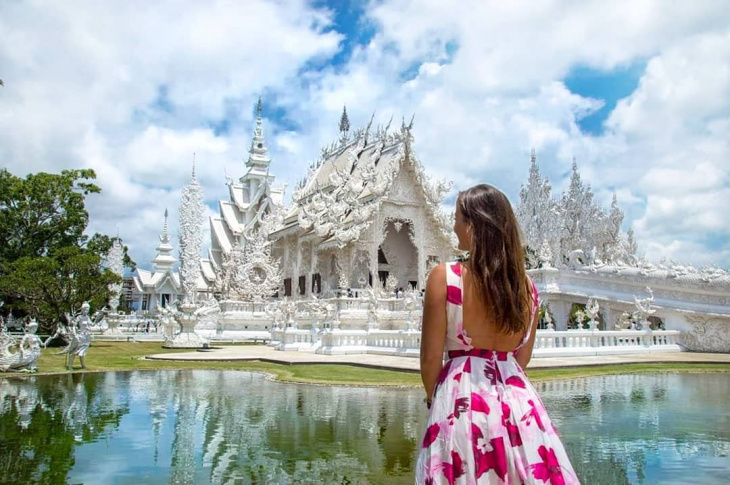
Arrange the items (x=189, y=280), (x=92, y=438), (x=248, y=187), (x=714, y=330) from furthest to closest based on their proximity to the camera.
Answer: (x=248, y=187), (x=189, y=280), (x=714, y=330), (x=92, y=438)

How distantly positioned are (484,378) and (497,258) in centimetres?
41

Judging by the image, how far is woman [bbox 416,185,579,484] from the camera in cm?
198

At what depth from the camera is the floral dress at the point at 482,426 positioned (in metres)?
1.97

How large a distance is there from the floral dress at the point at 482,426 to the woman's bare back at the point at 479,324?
20 millimetres

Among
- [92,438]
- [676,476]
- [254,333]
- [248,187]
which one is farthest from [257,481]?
[248,187]

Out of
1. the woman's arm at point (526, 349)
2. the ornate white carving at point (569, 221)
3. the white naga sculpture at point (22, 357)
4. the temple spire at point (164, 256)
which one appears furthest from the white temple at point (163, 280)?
the woman's arm at point (526, 349)

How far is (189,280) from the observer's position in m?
35.1

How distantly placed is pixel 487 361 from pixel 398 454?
10.8 feet

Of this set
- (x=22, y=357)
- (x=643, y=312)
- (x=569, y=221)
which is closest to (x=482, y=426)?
(x=22, y=357)

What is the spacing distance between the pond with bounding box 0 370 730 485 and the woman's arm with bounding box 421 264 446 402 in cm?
249

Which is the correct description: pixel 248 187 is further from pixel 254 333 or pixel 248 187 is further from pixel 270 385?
pixel 270 385

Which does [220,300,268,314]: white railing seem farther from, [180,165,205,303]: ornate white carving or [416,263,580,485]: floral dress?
[416,263,580,485]: floral dress

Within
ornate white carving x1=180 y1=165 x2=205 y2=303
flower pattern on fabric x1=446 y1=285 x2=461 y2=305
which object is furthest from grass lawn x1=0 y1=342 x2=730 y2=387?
ornate white carving x1=180 y1=165 x2=205 y2=303

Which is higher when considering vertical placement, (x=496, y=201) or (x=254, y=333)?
(x=496, y=201)
